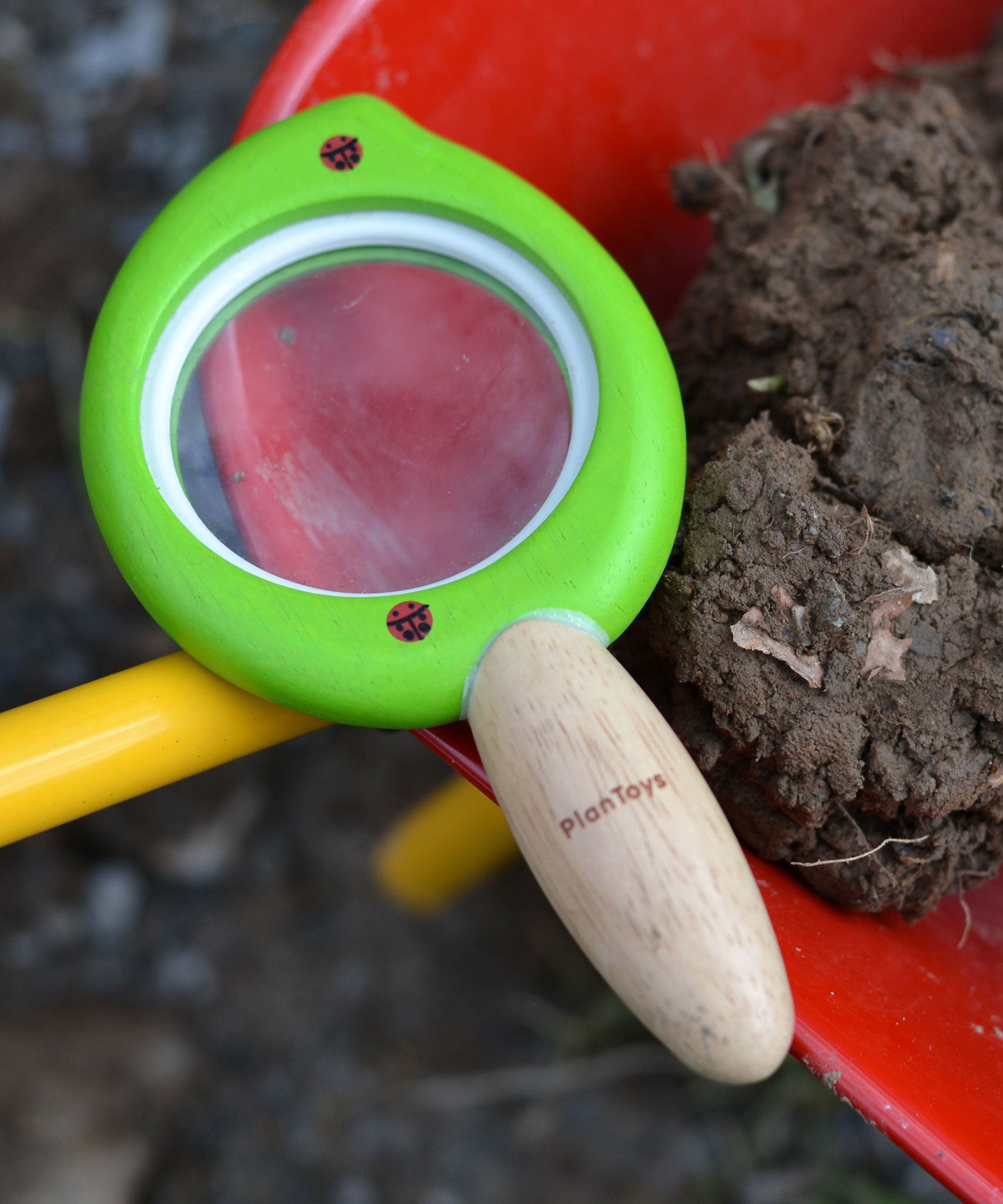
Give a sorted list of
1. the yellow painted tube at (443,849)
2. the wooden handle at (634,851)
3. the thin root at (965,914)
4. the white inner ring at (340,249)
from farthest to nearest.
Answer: the yellow painted tube at (443,849)
the thin root at (965,914)
the white inner ring at (340,249)
the wooden handle at (634,851)

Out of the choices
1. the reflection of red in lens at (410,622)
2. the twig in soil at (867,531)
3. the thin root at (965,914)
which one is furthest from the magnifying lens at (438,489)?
the thin root at (965,914)

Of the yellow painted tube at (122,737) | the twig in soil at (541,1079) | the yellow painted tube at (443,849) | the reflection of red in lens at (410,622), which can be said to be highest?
the reflection of red in lens at (410,622)

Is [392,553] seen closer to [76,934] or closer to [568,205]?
[568,205]

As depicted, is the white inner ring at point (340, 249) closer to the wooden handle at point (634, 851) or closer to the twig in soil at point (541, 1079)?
the wooden handle at point (634, 851)

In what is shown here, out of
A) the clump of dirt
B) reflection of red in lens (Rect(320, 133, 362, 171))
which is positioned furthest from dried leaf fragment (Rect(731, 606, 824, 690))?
reflection of red in lens (Rect(320, 133, 362, 171))

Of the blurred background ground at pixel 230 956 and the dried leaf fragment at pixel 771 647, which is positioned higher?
the dried leaf fragment at pixel 771 647

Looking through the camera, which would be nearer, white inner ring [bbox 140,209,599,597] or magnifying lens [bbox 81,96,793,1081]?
magnifying lens [bbox 81,96,793,1081]

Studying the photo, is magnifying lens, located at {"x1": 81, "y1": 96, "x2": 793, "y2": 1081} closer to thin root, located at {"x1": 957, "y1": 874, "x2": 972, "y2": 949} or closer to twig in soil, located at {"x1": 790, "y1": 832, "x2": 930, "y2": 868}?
twig in soil, located at {"x1": 790, "y1": 832, "x2": 930, "y2": 868}
